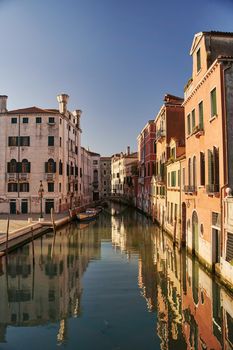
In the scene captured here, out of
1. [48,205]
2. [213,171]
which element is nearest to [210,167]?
[213,171]

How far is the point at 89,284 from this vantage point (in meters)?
12.5

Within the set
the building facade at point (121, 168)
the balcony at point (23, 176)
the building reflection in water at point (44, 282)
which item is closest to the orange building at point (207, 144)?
the building reflection in water at point (44, 282)

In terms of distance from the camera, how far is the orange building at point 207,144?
38.4ft

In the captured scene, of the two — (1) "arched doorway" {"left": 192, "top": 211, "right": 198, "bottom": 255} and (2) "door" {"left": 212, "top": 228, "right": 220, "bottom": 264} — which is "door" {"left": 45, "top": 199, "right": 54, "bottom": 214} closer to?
(1) "arched doorway" {"left": 192, "top": 211, "right": 198, "bottom": 255}

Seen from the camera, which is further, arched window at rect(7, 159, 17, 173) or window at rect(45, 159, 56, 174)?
arched window at rect(7, 159, 17, 173)

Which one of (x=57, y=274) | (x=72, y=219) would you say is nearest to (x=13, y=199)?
(x=72, y=219)

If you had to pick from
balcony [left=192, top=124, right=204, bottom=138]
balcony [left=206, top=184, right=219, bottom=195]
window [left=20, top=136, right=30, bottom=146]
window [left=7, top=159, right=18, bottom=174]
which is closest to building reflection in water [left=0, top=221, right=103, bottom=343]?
balcony [left=206, top=184, right=219, bottom=195]

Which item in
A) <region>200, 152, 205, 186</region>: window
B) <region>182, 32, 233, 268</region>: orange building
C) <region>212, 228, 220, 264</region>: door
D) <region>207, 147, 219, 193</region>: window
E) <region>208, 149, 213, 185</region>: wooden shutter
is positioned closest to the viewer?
<region>182, 32, 233, 268</region>: orange building

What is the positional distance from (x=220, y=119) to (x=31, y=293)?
955 cm

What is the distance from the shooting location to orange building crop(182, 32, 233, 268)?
1172cm

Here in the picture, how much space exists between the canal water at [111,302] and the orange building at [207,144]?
146 centimetres

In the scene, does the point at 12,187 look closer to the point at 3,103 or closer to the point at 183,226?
the point at 3,103

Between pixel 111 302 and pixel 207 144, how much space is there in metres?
7.58

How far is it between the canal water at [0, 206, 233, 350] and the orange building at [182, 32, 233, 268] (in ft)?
4.80
